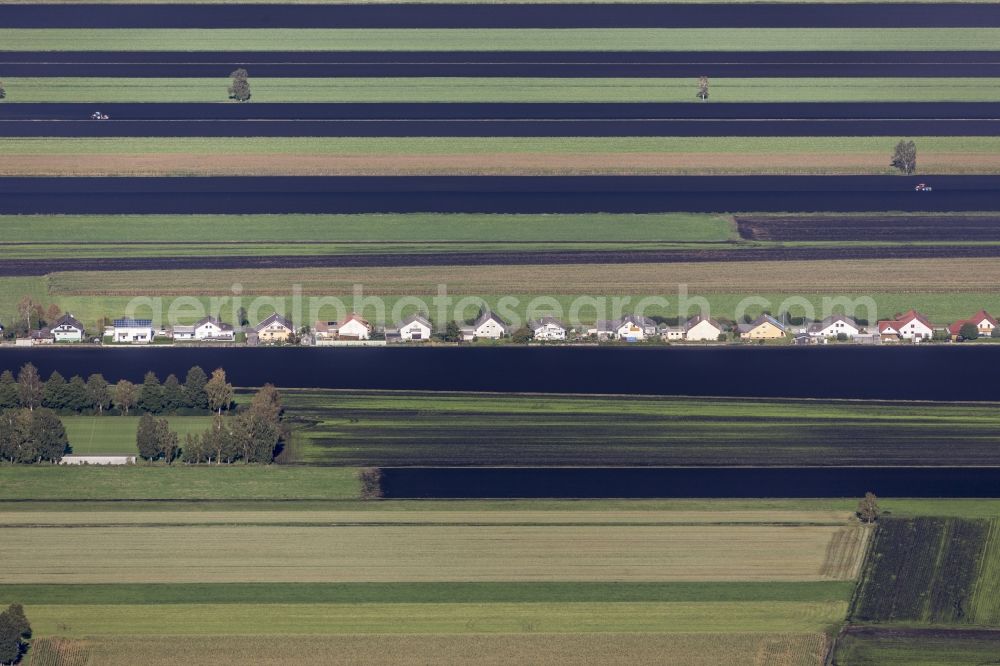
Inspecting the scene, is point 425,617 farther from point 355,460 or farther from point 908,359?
point 908,359

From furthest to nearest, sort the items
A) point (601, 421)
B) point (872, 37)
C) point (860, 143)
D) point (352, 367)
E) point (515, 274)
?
1. point (872, 37)
2. point (860, 143)
3. point (515, 274)
4. point (352, 367)
5. point (601, 421)

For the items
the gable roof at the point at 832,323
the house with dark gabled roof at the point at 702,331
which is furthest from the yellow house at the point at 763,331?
the gable roof at the point at 832,323

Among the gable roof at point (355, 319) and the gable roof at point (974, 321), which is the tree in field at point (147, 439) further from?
the gable roof at point (974, 321)

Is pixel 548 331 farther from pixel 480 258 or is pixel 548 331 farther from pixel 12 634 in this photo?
pixel 12 634

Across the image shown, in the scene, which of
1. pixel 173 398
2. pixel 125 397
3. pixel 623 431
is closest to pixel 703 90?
pixel 623 431

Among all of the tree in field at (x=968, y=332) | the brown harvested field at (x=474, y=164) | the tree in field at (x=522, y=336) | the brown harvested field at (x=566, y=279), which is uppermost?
the brown harvested field at (x=474, y=164)

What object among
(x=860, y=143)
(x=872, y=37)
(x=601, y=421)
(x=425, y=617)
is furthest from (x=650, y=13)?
(x=425, y=617)
